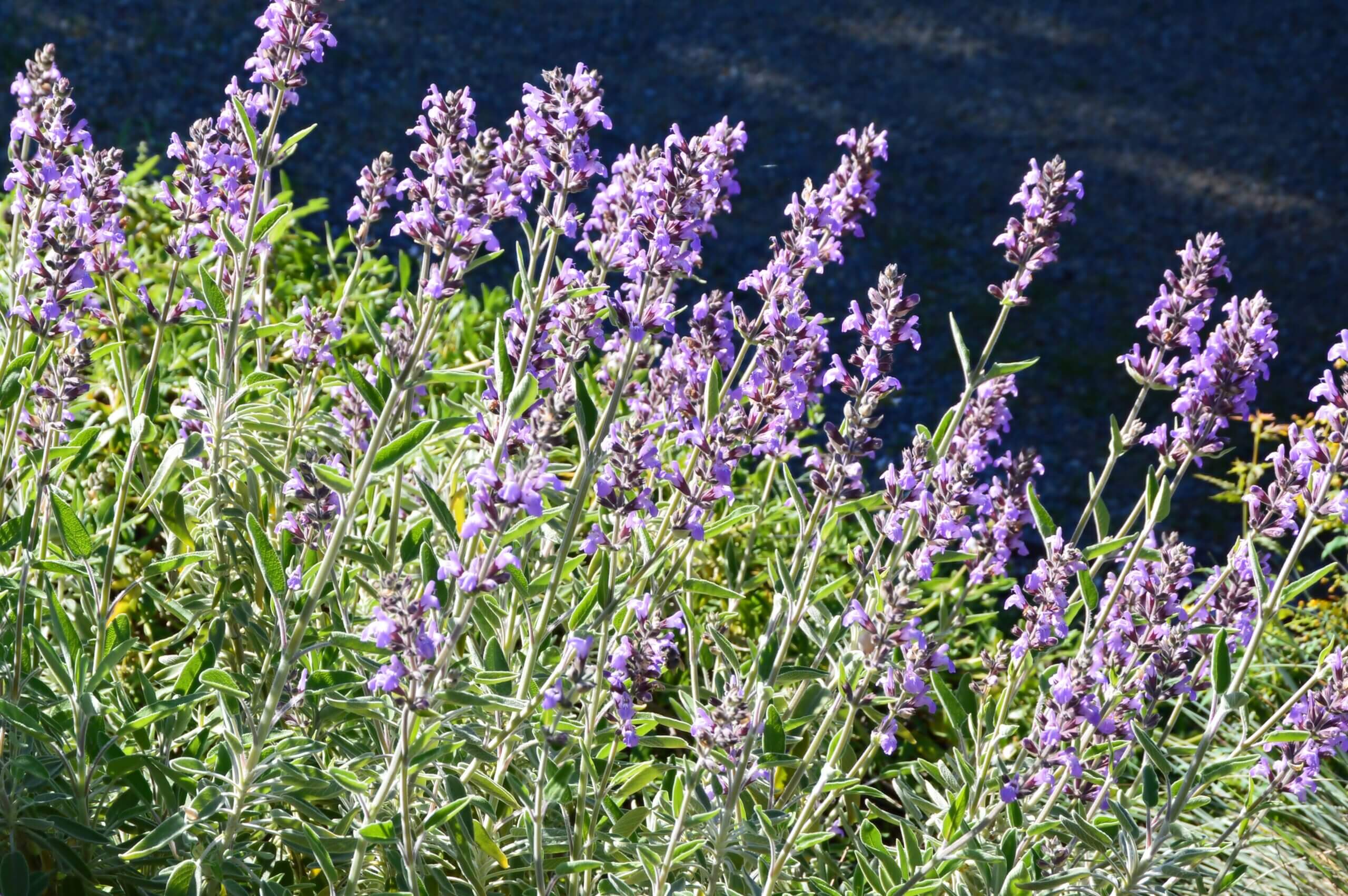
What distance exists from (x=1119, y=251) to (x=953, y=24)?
478 centimetres

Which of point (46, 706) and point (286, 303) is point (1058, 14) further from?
point (46, 706)

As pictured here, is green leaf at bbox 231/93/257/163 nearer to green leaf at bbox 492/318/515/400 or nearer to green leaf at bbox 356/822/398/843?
green leaf at bbox 492/318/515/400

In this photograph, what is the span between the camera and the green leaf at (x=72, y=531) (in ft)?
8.62

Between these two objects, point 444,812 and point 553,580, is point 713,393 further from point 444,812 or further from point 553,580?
point 444,812

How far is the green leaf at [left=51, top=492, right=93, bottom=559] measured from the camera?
263 cm

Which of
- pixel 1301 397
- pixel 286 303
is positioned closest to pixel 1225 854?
pixel 286 303

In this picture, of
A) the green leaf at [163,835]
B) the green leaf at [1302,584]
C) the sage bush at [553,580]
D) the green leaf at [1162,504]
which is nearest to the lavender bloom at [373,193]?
the sage bush at [553,580]

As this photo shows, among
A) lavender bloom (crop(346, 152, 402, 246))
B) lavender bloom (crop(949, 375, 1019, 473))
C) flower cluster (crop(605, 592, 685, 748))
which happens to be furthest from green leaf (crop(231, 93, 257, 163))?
lavender bloom (crop(949, 375, 1019, 473))

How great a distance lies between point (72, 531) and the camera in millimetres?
2678

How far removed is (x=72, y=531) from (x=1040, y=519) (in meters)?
2.14

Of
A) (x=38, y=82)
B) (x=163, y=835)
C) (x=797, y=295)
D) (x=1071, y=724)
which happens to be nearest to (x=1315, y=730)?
(x=1071, y=724)

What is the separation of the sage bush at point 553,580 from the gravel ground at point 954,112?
4.62m

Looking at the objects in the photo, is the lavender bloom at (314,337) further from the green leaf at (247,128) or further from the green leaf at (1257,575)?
the green leaf at (1257,575)

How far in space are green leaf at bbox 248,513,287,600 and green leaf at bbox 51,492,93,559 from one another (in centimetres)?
51
